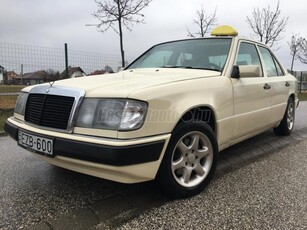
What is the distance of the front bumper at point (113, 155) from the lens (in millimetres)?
2225

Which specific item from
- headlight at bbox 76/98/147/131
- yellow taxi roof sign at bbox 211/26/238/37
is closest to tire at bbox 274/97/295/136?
yellow taxi roof sign at bbox 211/26/238/37

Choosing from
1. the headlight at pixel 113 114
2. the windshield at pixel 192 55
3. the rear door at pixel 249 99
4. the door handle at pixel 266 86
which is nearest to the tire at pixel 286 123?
the rear door at pixel 249 99

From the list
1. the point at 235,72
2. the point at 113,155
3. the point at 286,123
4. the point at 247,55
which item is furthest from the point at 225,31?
the point at 113,155

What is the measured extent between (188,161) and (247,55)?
6.05ft

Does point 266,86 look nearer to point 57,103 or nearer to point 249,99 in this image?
point 249,99

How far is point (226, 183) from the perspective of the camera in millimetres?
3119

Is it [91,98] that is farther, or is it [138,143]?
[91,98]

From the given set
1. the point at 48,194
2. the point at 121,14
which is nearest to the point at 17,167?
the point at 48,194

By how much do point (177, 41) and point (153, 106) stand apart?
1.99 m

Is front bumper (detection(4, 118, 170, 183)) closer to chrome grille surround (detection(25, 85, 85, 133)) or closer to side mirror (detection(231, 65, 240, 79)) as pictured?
chrome grille surround (detection(25, 85, 85, 133))

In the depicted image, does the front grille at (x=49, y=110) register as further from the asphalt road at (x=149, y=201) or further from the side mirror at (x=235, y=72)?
the side mirror at (x=235, y=72)

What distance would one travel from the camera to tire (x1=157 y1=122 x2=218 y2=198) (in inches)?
102

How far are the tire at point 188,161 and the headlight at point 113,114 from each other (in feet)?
1.33

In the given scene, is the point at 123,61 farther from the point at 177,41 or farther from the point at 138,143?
the point at 138,143
